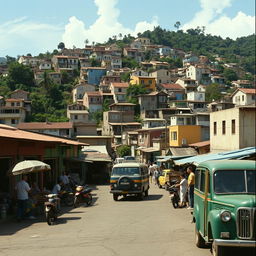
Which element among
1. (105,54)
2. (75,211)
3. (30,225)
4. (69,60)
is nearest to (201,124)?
(75,211)

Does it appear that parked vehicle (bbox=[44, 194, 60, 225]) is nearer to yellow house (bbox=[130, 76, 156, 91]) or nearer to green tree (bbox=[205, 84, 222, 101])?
green tree (bbox=[205, 84, 222, 101])

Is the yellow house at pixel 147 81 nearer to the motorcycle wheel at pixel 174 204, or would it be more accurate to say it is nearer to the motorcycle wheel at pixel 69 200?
the motorcycle wheel at pixel 69 200

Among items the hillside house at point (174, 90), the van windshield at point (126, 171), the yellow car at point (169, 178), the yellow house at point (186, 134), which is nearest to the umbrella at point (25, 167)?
the van windshield at point (126, 171)

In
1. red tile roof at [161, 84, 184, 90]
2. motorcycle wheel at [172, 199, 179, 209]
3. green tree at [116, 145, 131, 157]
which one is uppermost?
red tile roof at [161, 84, 184, 90]

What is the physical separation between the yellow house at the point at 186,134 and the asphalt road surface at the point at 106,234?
38.7 m

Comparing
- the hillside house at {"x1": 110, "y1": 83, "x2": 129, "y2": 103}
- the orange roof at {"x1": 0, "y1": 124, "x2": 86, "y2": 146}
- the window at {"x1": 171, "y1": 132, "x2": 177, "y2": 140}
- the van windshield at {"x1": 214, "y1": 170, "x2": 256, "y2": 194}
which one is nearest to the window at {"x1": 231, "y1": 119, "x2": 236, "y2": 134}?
the orange roof at {"x1": 0, "y1": 124, "x2": 86, "y2": 146}

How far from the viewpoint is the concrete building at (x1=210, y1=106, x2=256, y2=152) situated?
105 feet

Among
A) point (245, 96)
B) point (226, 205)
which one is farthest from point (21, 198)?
point (245, 96)

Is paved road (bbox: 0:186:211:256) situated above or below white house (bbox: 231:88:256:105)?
below

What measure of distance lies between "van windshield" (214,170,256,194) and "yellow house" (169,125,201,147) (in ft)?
156

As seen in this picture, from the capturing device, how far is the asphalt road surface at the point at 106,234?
1048cm

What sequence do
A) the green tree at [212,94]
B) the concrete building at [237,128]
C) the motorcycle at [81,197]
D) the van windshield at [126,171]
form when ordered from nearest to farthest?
1. the motorcycle at [81,197]
2. the van windshield at [126,171]
3. the concrete building at [237,128]
4. the green tree at [212,94]

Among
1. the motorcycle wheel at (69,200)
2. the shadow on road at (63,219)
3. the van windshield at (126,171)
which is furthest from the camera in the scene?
the van windshield at (126,171)

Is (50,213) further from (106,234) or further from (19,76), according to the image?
(19,76)
